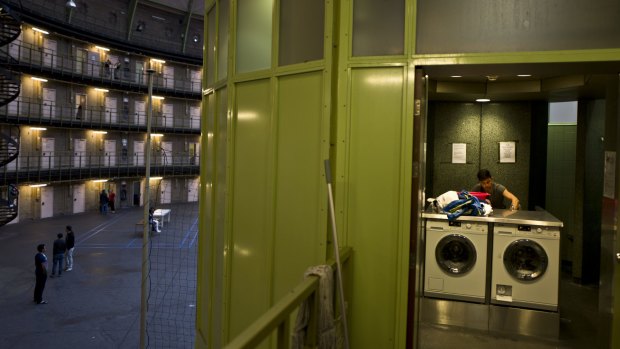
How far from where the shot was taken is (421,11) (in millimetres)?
3959

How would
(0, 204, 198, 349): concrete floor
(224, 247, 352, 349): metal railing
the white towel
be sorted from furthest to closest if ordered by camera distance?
(0, 204, 198, 349): concrete floor
the white towel
(224, 247, 352, 349): metal railing

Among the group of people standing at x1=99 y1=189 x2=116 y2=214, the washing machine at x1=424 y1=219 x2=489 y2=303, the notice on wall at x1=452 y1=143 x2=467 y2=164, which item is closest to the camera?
the washing machine at x1=424 y1=219 x2=489 y2=303

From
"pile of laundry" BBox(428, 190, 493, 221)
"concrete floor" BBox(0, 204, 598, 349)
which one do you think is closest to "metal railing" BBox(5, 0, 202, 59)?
"concrete floor" BBox(0, 204, 598, 349)

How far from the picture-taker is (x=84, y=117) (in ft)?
98.5

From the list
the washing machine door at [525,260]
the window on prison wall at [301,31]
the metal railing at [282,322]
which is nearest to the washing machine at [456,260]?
the washing machine door at [525,260]

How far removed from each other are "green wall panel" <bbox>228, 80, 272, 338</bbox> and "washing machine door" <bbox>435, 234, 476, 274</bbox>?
2.71 metres

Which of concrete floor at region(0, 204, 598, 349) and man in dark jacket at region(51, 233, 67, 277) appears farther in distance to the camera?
man in dark jacket at region(51, 233, 67, 277)

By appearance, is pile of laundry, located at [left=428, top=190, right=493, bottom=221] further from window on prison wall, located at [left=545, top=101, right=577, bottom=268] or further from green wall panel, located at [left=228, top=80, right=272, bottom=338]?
window on prison wall, located at [left=545, top=101, right=577, bottom=268]

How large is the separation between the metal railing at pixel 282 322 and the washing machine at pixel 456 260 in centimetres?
291

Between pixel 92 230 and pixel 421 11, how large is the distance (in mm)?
24886

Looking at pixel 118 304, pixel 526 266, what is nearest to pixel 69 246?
pixel 118 304

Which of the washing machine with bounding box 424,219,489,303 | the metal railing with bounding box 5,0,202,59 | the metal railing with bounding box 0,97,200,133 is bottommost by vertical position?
the washing machine with bounding box 424,219,489,303

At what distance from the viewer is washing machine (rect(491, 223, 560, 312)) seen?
5797 mm

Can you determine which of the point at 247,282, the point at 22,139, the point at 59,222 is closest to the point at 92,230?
the point at 59,222
